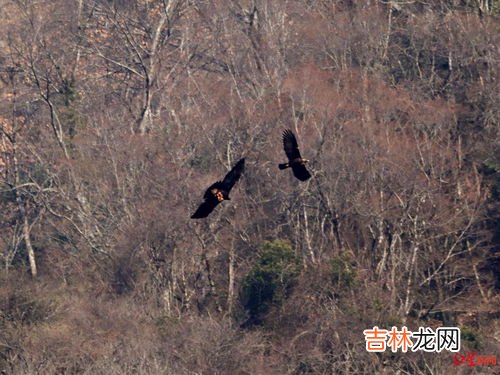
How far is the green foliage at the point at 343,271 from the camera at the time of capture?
38.0 meters

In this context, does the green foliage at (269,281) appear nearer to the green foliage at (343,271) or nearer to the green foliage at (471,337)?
the green foliage at (343,271)

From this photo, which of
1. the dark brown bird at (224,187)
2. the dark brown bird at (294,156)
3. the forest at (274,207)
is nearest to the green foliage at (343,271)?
the forest at (274,207)

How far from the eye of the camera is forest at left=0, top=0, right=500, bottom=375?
36.7 m

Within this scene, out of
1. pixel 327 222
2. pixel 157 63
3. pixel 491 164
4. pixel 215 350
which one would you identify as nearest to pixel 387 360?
pixel 215 350

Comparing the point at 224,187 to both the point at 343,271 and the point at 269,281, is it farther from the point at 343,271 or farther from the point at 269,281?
the point at 269,281

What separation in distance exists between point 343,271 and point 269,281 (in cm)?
186

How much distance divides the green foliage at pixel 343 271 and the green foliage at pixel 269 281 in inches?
36.8

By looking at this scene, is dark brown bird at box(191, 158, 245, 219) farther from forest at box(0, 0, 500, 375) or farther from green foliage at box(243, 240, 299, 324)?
green foliage at box(243, 240, 299, 324)

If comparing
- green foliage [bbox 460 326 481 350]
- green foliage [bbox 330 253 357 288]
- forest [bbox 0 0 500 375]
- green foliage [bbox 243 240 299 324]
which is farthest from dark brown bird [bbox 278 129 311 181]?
green foliage [bbox 243 240 299 324]

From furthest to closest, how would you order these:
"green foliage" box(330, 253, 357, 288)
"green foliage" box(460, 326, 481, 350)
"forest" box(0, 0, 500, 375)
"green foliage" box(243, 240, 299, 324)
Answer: "green foliage" box(243, 240, 299, 324)
"green foliage" box(330, 253, 357, 288)
"forest" box(0, 0, 500, 375)
"green foliage" box(460, 326, 481, 350)

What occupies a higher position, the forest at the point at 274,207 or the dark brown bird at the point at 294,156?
the dark brown bird at the point at 294,156

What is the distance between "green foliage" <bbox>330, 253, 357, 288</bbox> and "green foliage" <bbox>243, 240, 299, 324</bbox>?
0.94 m

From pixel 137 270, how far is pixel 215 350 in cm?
570

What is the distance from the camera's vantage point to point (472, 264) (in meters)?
40.2
